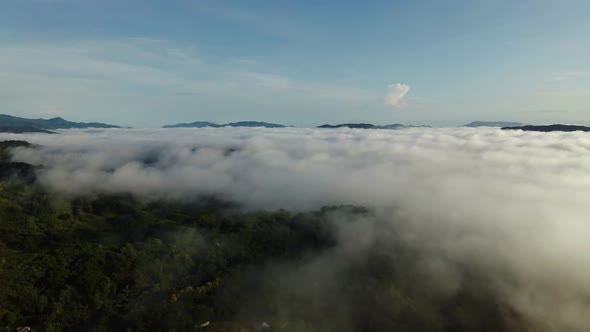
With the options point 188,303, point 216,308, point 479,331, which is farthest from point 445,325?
point 188,303

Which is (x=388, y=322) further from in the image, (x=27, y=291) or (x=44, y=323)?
(x=27, y=291)

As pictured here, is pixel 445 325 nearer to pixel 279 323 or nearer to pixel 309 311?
pixel 309 311

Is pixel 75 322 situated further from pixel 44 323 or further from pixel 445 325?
pixel 445 325

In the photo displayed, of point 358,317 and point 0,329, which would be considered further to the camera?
point 358,317

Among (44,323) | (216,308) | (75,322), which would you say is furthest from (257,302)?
(44,323)

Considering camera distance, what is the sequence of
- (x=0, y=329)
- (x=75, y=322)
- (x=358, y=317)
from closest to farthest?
(x=0, y=329) → (x=75, y=322) → (x=358, y=317)

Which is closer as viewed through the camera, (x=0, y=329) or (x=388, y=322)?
(x=0, y=329)

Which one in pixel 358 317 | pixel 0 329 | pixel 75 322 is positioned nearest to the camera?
pixel 0 329

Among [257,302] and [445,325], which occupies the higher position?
[257,302]

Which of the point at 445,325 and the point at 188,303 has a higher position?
the point at 188,303
